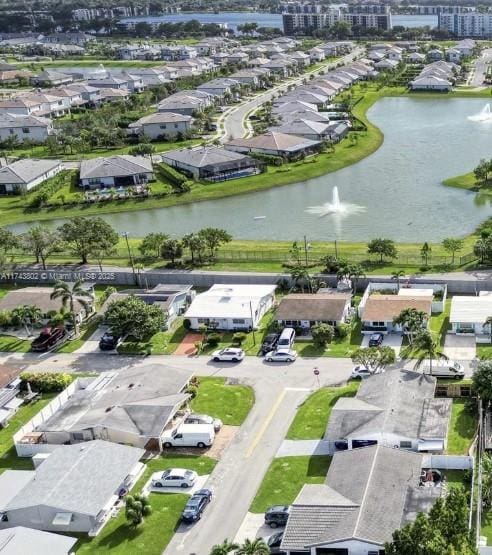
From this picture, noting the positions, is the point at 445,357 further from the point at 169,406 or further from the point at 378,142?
the point at 378,142

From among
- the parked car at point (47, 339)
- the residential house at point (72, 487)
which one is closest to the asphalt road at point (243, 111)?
the parked car at point (47, 339)

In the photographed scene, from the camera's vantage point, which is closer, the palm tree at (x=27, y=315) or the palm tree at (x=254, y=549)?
the palm tree at (x=254, y=549)

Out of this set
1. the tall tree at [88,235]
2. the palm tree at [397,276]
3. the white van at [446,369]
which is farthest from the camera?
the tall tree at [88,235]

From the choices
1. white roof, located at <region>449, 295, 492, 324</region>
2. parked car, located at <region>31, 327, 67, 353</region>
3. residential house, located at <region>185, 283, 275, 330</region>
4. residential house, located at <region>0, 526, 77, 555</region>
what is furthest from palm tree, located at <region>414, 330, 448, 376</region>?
parked car, located at <region>31, 327, 67, 353</region>

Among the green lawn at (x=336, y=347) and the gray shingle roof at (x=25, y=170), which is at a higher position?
the gray shingle roof at (x=25, y=170)

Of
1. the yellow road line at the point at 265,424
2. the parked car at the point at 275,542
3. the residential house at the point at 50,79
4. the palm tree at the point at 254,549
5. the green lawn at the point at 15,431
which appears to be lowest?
the green lawn at the point at 15,431

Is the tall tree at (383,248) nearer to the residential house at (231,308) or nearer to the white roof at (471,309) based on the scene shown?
the white roof at (471,309)

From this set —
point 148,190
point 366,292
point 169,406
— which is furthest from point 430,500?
point 148,190
